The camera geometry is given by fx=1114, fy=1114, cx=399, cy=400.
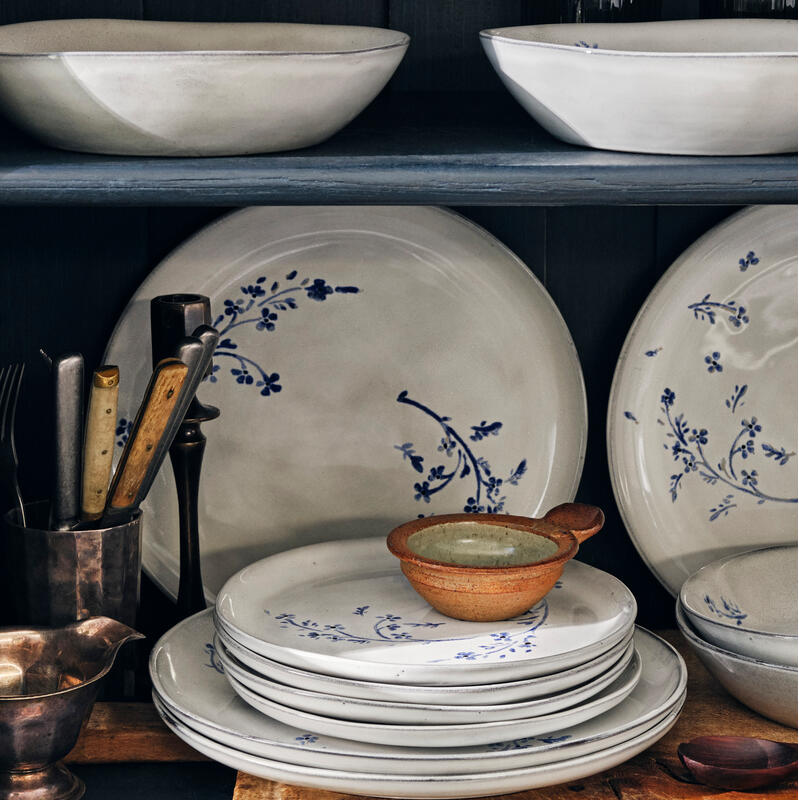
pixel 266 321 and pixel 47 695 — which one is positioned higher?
pixel 266 321

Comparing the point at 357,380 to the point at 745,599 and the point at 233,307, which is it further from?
the point at 745,599

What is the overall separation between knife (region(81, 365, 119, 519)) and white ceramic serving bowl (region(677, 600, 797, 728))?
1.51 feet

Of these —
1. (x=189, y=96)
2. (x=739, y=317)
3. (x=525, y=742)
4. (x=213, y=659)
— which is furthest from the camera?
(x=739, y=317)

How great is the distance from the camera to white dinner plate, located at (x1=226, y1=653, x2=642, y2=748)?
73 cm

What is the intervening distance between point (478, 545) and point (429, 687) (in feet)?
0.56

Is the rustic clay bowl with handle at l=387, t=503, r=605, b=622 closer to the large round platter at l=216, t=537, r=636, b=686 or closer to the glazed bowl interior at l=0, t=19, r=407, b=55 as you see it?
the large round platter at l=216, t=537, r=636, b=686

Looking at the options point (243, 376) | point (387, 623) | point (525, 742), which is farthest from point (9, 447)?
point (525, 742)

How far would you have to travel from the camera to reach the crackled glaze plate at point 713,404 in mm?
961

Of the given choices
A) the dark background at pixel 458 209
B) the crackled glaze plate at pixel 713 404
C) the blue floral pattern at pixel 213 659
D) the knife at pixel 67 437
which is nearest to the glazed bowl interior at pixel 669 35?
the dark background at pixel 458 209

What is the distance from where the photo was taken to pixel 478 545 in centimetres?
88

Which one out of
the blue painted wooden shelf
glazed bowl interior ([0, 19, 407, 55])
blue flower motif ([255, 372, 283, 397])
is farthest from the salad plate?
glazed bowl interior ([0, 19, 407, 55])

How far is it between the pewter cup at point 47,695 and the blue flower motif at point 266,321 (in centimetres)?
28

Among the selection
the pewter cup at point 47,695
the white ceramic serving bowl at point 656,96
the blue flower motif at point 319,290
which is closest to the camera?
the white ceramic serving bowl at point 656,96

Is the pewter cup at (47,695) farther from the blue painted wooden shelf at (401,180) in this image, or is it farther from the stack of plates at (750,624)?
the stack of plates at (750,624)
